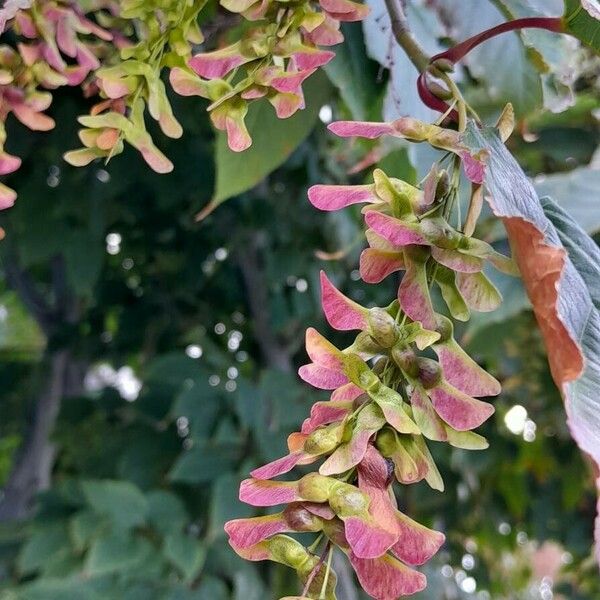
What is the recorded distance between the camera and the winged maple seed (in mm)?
182

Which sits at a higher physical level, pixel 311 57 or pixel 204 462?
pixel 311 57

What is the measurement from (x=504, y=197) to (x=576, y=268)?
0.18 feet

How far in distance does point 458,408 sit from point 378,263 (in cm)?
4

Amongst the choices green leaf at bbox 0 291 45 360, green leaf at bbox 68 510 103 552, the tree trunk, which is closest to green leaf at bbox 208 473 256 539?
green leaf at bbox 68 510 103 552

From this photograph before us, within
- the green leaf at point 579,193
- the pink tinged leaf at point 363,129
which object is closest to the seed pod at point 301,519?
the pink tinged leaf at point 363,129

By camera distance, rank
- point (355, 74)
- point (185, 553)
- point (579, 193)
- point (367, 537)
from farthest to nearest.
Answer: point (185, 553) < point (579, 193) < point (355, 74) < point (367, 537)

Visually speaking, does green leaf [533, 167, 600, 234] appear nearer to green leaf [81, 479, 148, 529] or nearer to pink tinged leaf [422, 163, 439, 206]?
pink tinged leaf [422, 163, 439, 206]

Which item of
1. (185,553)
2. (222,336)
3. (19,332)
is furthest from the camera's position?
(19,332)

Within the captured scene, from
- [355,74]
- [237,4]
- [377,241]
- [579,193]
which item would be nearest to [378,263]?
[377,241]

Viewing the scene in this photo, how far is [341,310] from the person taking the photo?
8.4 inches

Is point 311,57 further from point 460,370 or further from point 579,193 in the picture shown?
point 579,193

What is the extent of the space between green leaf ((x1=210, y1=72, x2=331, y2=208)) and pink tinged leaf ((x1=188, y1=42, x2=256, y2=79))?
179mm

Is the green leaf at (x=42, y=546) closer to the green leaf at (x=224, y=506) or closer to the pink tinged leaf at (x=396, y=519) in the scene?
the green leaf at (x=224, y=506)

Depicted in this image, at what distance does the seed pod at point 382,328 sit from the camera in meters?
0.20
